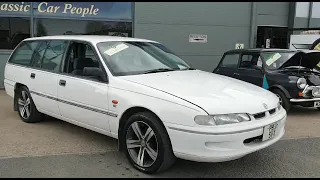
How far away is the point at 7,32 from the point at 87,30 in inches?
91.7

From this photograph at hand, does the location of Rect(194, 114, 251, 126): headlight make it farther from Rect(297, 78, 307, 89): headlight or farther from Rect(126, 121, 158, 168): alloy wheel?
Rect(297, 78, 307, 89): headlight

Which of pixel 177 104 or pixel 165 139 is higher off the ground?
pixel 177 104

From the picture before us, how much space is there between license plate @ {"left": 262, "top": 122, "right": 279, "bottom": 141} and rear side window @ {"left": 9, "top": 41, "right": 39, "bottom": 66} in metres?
4.14

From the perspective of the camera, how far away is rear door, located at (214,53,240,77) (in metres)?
8.48

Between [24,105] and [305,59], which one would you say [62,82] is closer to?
[24,105]

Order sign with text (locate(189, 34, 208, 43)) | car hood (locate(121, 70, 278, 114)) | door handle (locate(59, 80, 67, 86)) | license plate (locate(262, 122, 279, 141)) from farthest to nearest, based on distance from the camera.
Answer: sign with text (locate(189, 34, 208, 43)), door handle (locate(59, 80, 67, 86)), license plate (locate(262, 122, 279, 141)), car hood (locate(121, 70, 278, 114))

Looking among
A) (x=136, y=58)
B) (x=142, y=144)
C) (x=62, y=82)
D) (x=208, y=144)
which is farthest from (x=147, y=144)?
(x=62, y=82)

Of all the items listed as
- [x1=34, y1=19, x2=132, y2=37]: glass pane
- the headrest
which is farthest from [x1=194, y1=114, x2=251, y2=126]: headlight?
[x1=34, y1=19, x2=132, y2=37]: glass pane

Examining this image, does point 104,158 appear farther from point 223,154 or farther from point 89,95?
point 223,154

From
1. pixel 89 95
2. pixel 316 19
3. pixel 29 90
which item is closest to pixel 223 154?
pixel 89 95

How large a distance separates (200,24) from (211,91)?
326 inches

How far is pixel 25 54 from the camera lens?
236 inches

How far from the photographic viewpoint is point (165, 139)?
350 centimetres

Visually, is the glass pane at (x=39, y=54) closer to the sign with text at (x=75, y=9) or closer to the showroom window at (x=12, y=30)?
the showroom window at (x=12, y=30)
